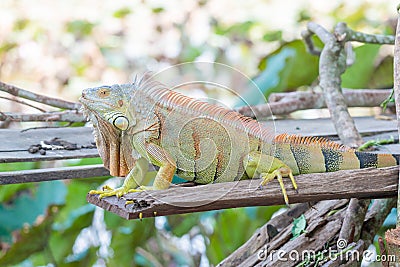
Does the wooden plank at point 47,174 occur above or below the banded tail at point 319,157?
below

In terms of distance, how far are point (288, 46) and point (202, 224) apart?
46.0 inches

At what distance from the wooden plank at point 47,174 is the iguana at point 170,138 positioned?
12.2 inches

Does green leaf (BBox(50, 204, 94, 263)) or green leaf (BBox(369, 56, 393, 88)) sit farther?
green leaf (BBox(369, 56, 393, 88))

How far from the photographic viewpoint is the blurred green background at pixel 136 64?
3.36m

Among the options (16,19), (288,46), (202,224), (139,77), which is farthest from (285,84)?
(16,19)

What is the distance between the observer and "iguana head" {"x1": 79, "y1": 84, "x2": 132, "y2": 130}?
1536 millimetres

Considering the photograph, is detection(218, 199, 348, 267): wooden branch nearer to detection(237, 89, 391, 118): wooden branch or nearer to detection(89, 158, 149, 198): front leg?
detection(89, 158, 149, 198): front leg

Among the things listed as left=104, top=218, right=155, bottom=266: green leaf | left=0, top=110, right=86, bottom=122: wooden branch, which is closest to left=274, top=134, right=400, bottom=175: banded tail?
left=0, top=110, right=86, bottom=122: wooden branch

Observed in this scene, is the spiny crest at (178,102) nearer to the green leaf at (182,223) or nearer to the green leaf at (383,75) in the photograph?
the green leaf at (182,223)

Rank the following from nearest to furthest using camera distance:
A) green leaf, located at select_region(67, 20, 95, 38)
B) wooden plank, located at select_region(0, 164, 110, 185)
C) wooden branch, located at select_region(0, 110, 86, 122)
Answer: wooden plank, located at select_region(0, 164, 110, 185) → wooden branch, located at select_region(0, 110, 86, 122) → green leaf, located at select_region(67, 20, 95, 38)

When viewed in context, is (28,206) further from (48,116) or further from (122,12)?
(122,12)

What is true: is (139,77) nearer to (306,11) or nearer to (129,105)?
(129,105)

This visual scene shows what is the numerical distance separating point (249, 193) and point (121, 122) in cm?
35

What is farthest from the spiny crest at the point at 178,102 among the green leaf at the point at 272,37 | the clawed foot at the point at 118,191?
the green leaf at the point at 272,37
